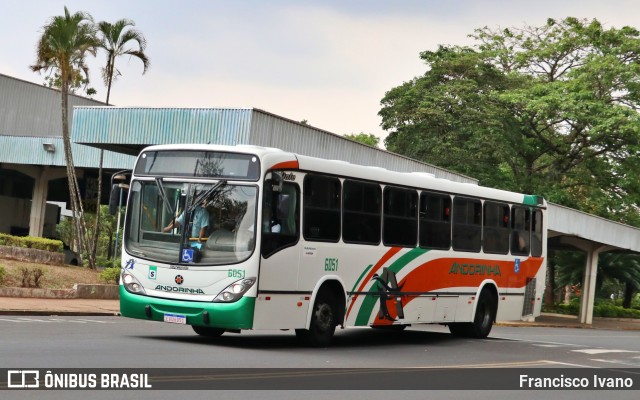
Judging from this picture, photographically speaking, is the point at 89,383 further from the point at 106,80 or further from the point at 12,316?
the point at 106,80

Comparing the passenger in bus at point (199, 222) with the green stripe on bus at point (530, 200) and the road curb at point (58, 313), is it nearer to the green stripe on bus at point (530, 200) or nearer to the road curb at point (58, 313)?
the road curb at point (58, 313)

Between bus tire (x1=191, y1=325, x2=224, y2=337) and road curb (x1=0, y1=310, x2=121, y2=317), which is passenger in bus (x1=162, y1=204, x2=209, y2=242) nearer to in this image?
bus tire (x1=191, y1=325, x2=224, y2=337)

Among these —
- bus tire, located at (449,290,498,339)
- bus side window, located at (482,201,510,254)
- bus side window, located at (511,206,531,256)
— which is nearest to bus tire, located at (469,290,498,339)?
bus tire, located at (449,290,498,339)

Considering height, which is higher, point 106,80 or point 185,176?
point 106,80

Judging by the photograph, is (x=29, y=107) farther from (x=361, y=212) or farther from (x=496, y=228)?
(x=361, y=212)

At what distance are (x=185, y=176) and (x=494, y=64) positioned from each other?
4465 centimetres

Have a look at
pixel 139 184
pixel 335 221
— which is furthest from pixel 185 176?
pixel 335 221

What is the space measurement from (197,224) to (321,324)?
2.85 m

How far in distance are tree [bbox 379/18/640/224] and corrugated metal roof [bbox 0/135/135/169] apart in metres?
17.2

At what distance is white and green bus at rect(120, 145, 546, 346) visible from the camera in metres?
16.2

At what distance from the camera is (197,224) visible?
1633 centimetres

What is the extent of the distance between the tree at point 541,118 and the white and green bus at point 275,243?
109 ft

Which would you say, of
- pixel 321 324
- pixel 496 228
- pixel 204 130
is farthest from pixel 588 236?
pixel 321 324

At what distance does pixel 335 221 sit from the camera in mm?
18000
